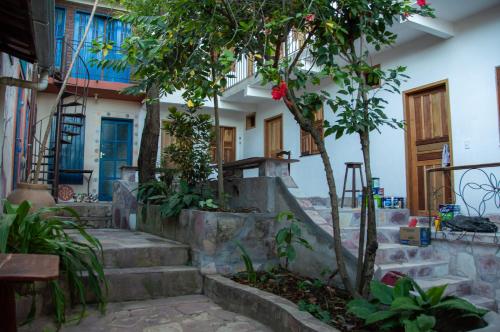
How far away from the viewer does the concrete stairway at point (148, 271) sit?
3.63 meters

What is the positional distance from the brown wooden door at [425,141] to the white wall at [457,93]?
0.42 feet

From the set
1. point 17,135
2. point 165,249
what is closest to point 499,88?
point 165,249

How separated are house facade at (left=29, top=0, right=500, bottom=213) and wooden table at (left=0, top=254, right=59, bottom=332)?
2884mm

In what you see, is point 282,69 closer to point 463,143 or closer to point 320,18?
point 320,18

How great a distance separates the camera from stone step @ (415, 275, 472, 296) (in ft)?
13.8

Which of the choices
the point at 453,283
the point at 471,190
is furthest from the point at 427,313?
the point at 471,190

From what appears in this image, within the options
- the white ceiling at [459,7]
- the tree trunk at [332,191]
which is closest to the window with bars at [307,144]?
the white ceiling at [459,7]

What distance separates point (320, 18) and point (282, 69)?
→ 48cm

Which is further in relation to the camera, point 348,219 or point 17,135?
point 17,135

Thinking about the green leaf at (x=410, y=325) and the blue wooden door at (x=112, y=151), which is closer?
the green leaf at (x=410, y=325)

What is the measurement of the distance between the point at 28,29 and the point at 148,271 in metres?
2.33

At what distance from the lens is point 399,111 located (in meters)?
7.36

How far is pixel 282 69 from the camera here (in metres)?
3.30

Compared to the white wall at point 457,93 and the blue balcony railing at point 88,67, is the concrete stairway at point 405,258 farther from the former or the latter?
the blue balcony railing at point 88,67
